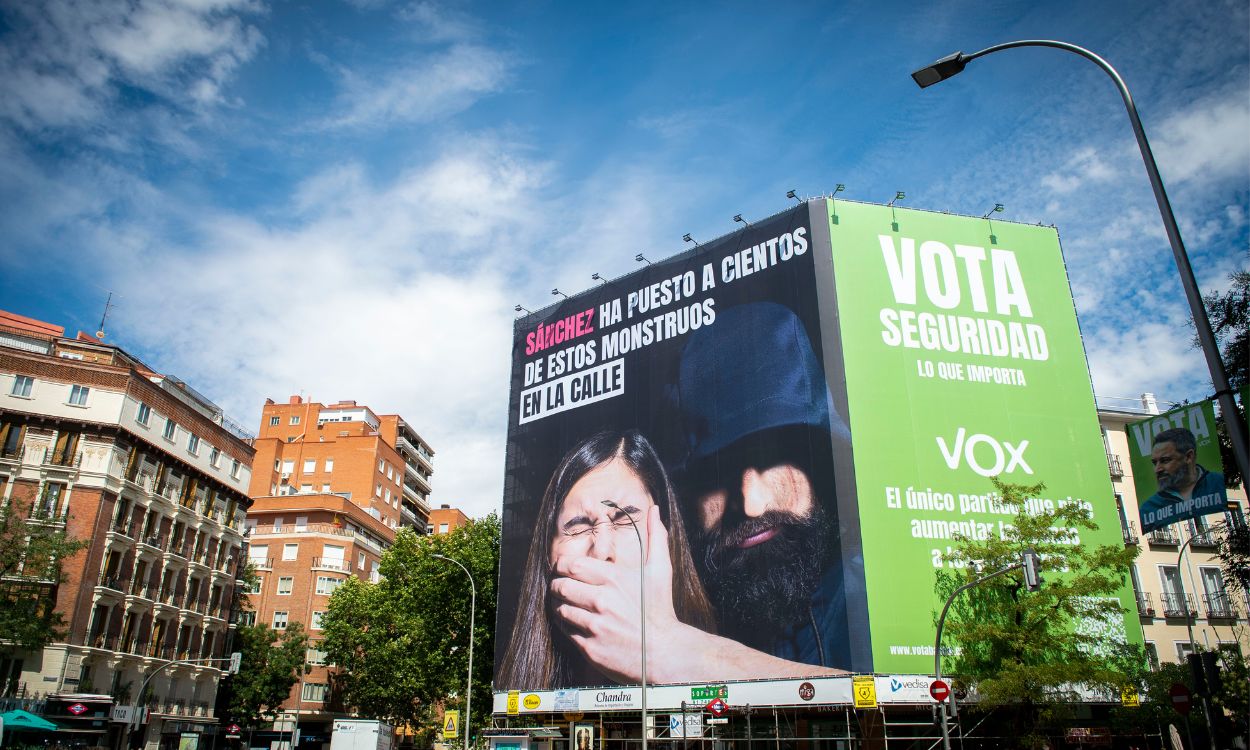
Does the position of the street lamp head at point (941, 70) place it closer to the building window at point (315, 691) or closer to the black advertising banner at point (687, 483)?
the black advertising banner at point (687, 483)

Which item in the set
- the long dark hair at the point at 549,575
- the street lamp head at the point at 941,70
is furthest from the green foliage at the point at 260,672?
the street lamp head at the point at 941,70

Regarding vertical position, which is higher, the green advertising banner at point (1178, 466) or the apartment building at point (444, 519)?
the apartment building at point (444, 519)

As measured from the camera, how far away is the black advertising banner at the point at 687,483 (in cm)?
3334

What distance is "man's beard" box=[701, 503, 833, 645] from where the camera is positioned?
32.8 m

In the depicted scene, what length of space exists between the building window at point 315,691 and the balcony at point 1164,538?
59468 mm

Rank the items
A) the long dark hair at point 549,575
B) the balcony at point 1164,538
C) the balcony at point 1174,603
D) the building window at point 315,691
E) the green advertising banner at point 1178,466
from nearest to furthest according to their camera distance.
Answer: the green advertising banner at point 1178,466 < the long dark hair at point 549,575 < the balcony at point 1174,603 < the balcony at point 1164,538 < the building window at point 315,691

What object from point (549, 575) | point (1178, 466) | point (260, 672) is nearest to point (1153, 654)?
point (1178, 466)

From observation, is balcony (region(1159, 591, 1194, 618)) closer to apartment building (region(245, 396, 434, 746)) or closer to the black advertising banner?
the black advertising banner

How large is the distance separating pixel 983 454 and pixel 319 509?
56032mm

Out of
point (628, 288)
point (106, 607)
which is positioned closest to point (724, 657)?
point (628, 288)

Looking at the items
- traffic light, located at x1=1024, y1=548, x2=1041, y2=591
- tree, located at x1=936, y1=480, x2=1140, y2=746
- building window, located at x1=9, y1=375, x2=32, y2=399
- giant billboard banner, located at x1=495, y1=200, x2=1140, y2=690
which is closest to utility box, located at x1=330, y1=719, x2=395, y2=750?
giant billboard banner, located at x1=495, y1=200, x2=1140, y2=690

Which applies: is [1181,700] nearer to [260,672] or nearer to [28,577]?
[28,577]

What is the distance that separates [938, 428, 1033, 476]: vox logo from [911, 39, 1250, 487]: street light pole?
24.4 m

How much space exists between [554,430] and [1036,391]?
22.8 meters
